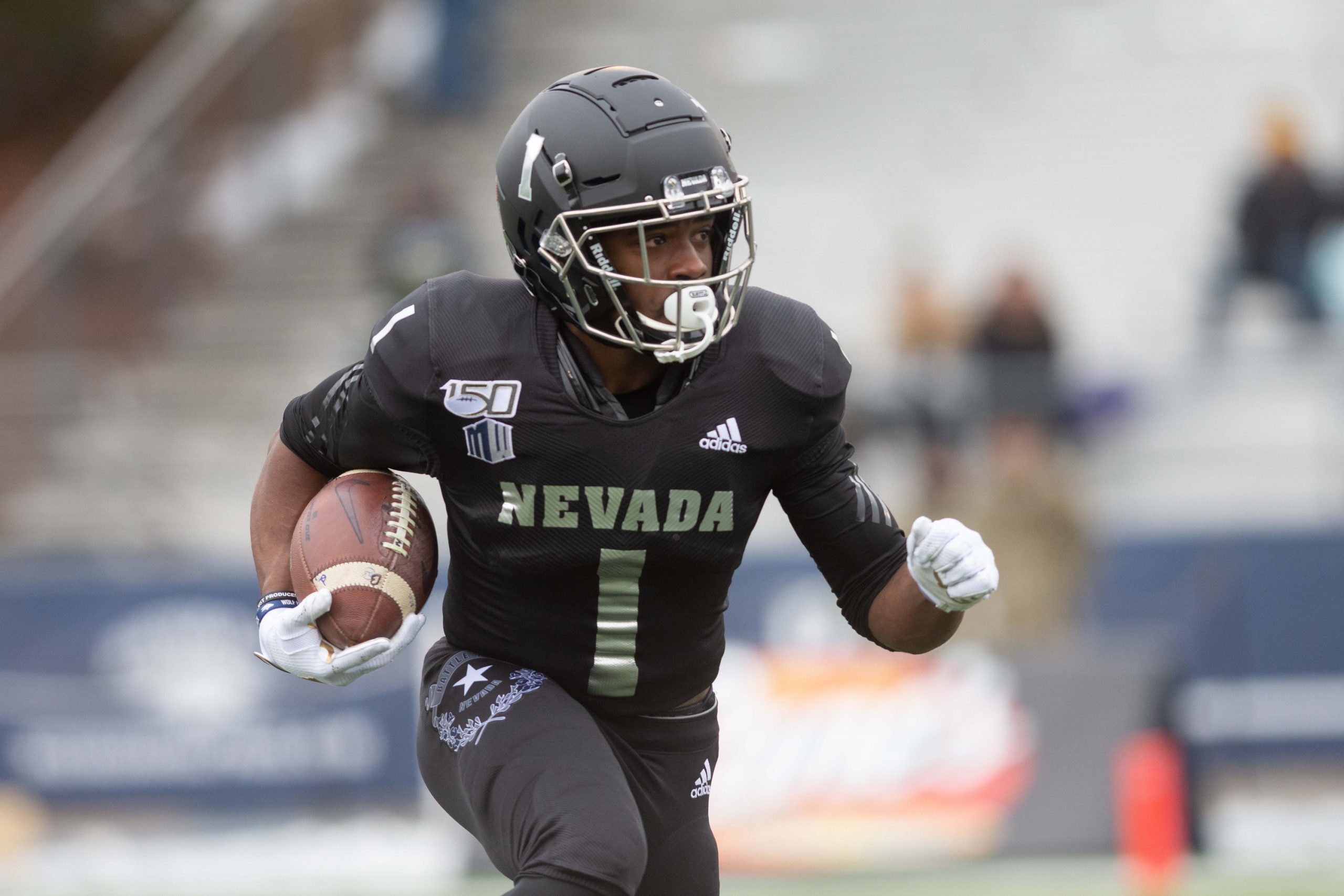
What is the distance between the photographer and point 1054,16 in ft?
46.4

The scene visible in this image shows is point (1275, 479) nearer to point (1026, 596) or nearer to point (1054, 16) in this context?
point (1026, 596)

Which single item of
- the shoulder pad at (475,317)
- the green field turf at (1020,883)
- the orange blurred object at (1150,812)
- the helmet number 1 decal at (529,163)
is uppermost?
the helmet number 1 decal at (529,163)

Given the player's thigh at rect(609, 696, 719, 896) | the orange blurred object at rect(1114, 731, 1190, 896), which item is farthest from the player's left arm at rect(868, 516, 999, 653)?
the orange blurred object at rect(1114, 731, 1190, 896)

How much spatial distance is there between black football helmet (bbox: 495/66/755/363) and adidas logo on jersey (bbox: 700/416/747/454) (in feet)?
0.60

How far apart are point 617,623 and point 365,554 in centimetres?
50

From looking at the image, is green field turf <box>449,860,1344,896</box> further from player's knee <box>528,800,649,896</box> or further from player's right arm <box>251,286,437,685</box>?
player's knee <box>528,800,649,896</box>

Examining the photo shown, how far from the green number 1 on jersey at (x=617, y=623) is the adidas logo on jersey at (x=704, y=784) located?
0.26 m

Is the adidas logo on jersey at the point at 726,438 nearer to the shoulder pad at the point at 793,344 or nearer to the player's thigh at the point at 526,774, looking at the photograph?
the shoulder pad at the point at 793,344

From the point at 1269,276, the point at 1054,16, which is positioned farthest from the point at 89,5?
the point at 1269,276

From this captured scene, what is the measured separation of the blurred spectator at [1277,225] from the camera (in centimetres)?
973

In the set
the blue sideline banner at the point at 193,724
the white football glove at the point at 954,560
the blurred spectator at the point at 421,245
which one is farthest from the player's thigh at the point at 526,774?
the blurred spectator at the point at 421,245

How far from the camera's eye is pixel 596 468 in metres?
3.39

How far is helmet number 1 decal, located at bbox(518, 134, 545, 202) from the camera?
→ 11.4 ft

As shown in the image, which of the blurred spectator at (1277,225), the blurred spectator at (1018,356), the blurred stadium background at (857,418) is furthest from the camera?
the blurred spectator at (1277,225)
